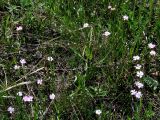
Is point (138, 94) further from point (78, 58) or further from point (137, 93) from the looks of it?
point (78, 58)

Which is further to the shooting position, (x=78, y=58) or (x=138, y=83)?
(x=78, y=58)

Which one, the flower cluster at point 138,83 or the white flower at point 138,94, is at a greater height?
the flower cluster at point 138,83

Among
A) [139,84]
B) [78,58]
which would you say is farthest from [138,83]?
[78,58]

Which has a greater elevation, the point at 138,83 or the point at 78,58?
the point at 78,58

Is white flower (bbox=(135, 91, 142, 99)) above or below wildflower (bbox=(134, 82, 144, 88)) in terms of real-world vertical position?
below

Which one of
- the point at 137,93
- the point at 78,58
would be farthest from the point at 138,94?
the point at 78,58

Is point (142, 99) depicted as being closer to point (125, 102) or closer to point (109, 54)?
point (125, 102)

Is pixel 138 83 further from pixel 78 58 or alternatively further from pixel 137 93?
pixel 78 58

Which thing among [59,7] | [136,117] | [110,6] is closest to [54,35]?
[59,7]
